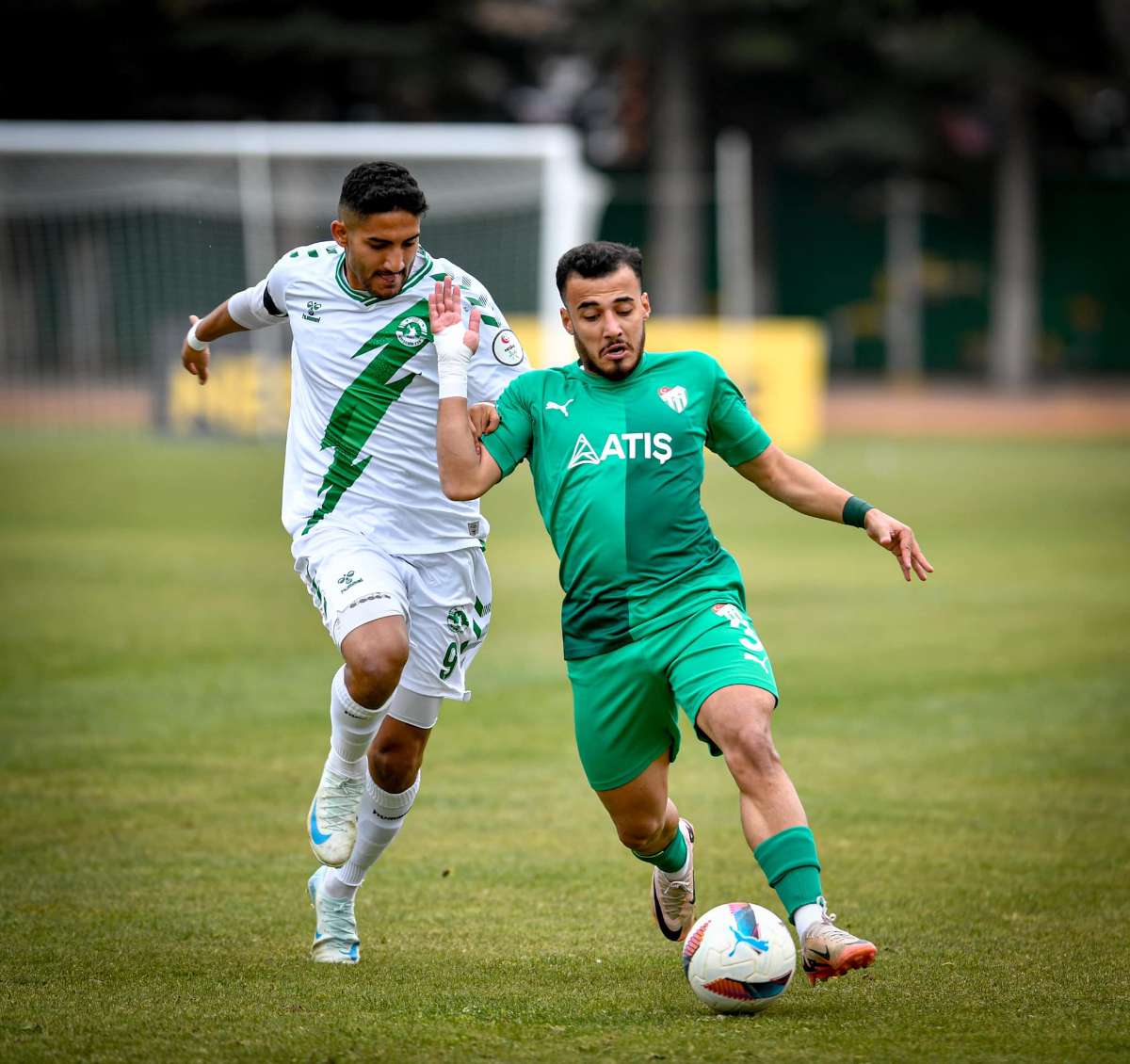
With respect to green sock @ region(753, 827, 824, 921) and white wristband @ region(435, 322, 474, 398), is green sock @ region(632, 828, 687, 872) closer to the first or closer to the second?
green sock @ region(753, 827, 824, 921)

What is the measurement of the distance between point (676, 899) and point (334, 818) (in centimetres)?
115

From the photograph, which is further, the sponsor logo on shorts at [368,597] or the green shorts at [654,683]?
the sponsor logo on shorts at [368,597]

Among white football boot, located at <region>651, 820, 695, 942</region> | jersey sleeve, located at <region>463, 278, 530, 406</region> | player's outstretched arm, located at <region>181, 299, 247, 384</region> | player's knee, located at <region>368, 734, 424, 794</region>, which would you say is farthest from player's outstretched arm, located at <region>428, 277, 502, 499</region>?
white football boot, located at <region>651, 820, 695, 942</region>

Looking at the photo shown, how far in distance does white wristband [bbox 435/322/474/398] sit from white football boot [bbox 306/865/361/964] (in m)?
1.69

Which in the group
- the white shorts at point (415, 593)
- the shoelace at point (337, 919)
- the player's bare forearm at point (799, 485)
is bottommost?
the shoelace at point (337, 919)

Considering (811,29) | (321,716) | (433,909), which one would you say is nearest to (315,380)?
(433,909)

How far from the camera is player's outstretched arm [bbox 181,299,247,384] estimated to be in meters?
6.50

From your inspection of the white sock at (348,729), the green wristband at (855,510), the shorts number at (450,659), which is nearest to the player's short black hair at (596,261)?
the green wristband at (855,510)

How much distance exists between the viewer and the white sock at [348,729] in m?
5.61

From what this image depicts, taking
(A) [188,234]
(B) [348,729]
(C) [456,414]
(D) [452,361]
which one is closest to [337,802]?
(B) [348,729]

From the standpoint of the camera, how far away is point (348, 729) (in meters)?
5.65

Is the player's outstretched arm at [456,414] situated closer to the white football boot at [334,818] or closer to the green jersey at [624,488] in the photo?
the green jersey at [624,488]

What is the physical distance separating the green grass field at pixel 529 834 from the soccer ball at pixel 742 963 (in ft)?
0.25

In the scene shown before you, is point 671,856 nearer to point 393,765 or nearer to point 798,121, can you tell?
point 393,765
